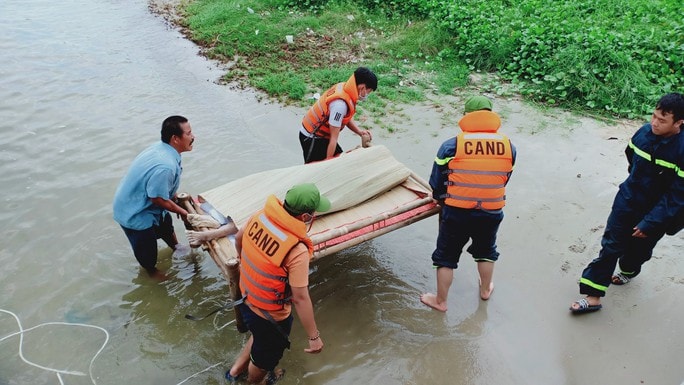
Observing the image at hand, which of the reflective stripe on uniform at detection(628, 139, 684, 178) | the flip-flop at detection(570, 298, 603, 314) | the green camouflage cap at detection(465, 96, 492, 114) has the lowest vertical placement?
the flip-flop at detection(570, 298, 603, 314)

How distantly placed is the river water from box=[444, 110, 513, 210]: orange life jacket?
1136 mm

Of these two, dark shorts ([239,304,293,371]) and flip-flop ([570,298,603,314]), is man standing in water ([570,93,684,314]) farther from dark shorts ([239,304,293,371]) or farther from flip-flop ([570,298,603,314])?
dark shorts ([239,304,293,371])

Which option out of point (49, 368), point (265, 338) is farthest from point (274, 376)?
point (49, 368)

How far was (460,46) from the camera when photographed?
8.49m

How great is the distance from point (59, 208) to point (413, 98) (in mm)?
4908

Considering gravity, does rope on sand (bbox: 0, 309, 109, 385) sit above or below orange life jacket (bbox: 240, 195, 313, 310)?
below

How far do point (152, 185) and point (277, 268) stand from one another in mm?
1459

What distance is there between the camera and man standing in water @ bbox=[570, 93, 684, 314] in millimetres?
3322

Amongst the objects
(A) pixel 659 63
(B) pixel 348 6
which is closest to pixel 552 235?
(A) pixel 659 63

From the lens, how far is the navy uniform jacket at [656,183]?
132 inches

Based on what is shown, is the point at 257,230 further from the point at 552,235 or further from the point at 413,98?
the point at 413,98

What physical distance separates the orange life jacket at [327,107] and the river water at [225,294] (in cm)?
124

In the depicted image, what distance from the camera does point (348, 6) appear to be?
10250mm

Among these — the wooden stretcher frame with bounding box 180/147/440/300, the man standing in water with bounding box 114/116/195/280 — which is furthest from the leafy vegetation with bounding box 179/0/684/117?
the man standing in water with bounding box 114/116/195/280
